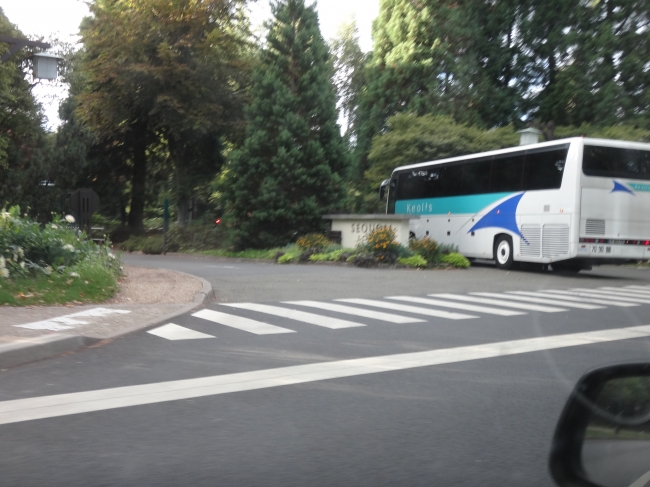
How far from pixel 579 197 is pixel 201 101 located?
23.8m

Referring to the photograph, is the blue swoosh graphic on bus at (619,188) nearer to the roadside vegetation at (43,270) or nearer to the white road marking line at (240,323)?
the white road marking line at (240,323)

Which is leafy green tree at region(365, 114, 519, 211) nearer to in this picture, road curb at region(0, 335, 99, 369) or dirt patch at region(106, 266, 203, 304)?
dirt patch at region(106, 266, 203, 304)

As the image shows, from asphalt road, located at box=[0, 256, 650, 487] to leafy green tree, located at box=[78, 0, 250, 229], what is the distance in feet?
96.8

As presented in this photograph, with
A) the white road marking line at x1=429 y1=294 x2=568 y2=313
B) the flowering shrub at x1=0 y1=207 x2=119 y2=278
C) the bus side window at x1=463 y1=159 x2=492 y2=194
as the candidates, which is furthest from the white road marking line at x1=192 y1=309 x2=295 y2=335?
the bus side window at x1=463 y1=159 x2=492 y2=194

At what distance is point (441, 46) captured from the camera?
43188 millimetres

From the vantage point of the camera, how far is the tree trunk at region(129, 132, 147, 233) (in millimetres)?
47344

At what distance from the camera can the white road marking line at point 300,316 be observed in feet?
37.6

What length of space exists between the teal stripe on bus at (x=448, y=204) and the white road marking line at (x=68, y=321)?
16.4 metres

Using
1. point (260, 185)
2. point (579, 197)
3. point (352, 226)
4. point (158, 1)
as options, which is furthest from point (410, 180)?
Answer: point (158, 1)

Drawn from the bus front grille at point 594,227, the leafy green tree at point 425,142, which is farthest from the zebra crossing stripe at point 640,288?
the leafy green tree at point 425,142

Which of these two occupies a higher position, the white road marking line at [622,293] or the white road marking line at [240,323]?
the white road marking line at [622,293]

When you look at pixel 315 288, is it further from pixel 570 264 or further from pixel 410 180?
pixel 410 180

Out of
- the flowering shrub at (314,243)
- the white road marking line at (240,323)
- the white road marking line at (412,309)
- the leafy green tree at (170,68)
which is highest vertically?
the leafy green tree at (170,68)

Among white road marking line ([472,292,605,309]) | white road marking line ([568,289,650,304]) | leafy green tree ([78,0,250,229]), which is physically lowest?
white road marking line ([472,292,605,309])
